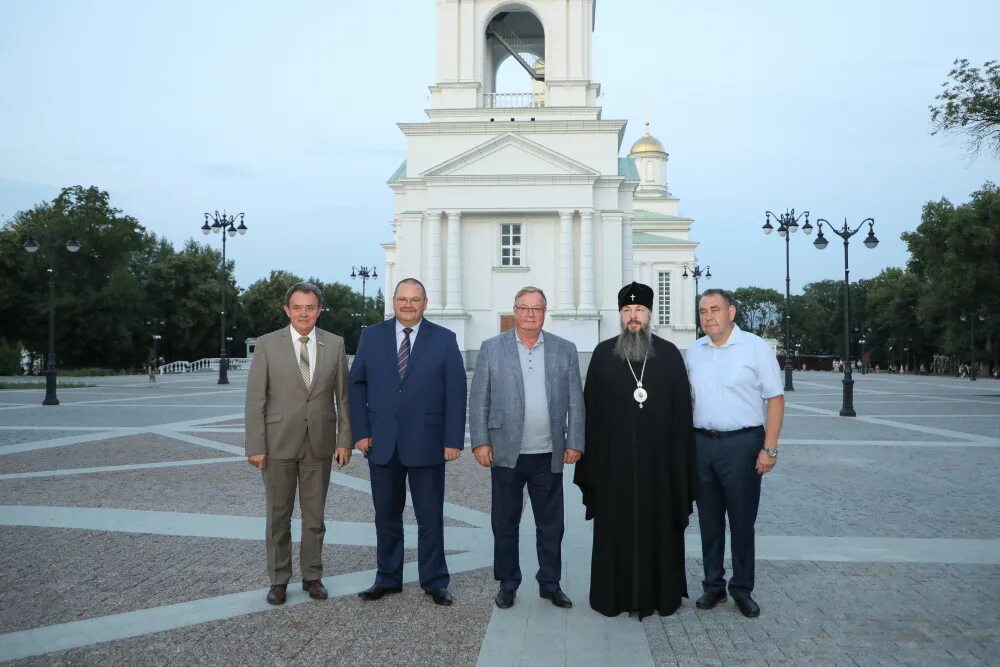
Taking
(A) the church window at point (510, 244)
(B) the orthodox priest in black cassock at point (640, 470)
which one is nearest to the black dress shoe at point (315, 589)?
(B) the orthodox priest in black cassock at point (640, 470)

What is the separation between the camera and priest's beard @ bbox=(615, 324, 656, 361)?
6070mm

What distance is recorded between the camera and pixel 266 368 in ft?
21.0

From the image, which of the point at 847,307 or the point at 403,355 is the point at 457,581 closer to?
the point at 403,355

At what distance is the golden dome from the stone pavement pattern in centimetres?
8270

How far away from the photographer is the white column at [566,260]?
156 ft

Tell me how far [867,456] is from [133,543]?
1136 centimetres

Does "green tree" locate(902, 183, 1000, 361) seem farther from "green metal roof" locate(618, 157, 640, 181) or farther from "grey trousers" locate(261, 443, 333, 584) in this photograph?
"grey trousers" locate(261, 443, 333, 584)

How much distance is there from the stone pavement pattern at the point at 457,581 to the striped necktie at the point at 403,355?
5.38 feet

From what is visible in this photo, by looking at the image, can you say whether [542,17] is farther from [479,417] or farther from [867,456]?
[479,417]

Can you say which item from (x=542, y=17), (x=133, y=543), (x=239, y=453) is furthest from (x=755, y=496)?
(x=542, y=17)

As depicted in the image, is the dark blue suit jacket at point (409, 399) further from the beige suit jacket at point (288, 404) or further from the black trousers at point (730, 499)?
the black trousers at point (730, 499)

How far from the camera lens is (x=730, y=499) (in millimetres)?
6277

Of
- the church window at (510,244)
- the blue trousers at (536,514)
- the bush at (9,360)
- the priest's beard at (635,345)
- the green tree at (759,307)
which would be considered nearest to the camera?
the priest's beard at (635,345)

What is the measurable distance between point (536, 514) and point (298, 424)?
6.02ft
